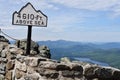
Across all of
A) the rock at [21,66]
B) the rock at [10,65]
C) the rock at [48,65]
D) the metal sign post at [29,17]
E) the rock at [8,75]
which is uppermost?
the metal sign post at [29,17]

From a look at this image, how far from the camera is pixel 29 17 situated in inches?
460

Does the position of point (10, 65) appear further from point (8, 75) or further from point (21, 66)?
point (21, 66)

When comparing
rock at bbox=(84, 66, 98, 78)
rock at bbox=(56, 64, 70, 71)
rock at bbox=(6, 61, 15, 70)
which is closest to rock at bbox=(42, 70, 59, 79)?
rock at bbox=(56, 64, 70, 71)

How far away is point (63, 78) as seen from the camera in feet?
27.5

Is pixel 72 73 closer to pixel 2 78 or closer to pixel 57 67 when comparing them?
→ pixel 57 67

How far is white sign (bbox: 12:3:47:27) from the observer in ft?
38.1

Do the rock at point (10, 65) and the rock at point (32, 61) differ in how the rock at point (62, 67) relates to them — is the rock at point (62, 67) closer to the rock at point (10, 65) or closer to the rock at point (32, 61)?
the rock at point (32, 61)

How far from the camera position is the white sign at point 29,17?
11.6 metres

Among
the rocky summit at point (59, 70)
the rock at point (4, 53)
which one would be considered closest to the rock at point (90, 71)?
the rocky summit at point (59, 70)

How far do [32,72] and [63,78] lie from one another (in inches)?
45.3

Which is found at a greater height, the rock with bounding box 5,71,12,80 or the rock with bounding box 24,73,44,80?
the rock with bounding box 24,73,44,80

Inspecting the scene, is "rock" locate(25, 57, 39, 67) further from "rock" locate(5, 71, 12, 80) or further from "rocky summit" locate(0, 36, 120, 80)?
"rock" locate(5, 71, 12, 80)

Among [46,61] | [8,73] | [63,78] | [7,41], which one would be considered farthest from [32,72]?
[7,41]

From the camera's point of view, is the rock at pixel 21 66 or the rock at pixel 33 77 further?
the rock at pixel 21 66
